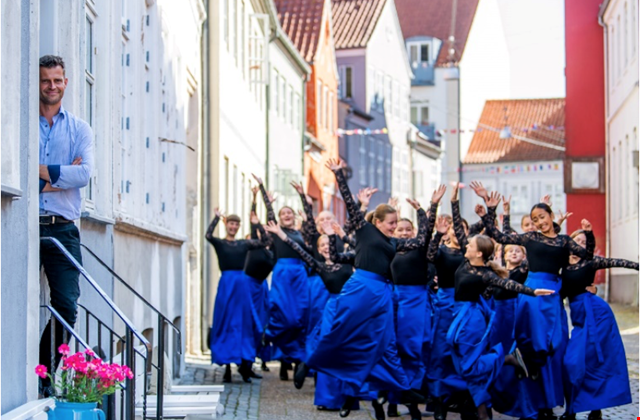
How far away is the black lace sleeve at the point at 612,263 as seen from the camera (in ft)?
40.0

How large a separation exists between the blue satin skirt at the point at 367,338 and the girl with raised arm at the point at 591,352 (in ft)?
5.43

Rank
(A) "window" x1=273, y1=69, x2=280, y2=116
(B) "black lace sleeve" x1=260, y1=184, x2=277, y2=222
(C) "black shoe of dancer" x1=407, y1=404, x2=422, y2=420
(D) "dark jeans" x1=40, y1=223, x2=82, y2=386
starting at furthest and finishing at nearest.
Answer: (A) "window" x1=273, y1=69, x2=280, y2=116
(B) "black lace sleeve" x1=260, y1=184, x2=277, y2=222
(C) "black shoe of dancer" x1=407, y1=404, x2=422, y2=420
(D) "dark jeans" x1=40, y1=223, x2=82, y2=386

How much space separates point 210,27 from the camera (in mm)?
22688

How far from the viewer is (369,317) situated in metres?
12.2

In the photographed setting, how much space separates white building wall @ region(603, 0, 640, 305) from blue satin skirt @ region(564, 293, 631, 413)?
16.8m

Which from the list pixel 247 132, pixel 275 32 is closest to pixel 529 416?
pixel 247 132

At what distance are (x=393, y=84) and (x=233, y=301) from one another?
45370 millimetres

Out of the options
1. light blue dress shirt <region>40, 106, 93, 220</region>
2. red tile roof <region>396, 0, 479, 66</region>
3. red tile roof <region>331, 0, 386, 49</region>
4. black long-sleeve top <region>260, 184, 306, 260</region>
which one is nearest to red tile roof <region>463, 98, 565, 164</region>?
red tile roof <region>396, 0, 479, 66</region>

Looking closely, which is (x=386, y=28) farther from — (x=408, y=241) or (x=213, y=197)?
(x=408, y=241)

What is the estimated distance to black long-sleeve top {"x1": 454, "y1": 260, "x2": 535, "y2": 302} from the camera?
12.1m

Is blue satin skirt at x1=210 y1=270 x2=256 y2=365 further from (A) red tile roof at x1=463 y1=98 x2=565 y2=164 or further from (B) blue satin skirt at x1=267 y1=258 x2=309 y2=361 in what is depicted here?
(A) red tile roof at x1=463 y1=98 x2=565 y2=164

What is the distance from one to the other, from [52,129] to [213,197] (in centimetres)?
1449

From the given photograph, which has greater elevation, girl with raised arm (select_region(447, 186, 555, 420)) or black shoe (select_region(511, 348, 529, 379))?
girl with raised arm (select_region(447, 186, 555, 420))

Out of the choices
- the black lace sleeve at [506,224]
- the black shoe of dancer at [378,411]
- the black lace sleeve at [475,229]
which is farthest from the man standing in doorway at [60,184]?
the black lace sleeve at [475,229]
